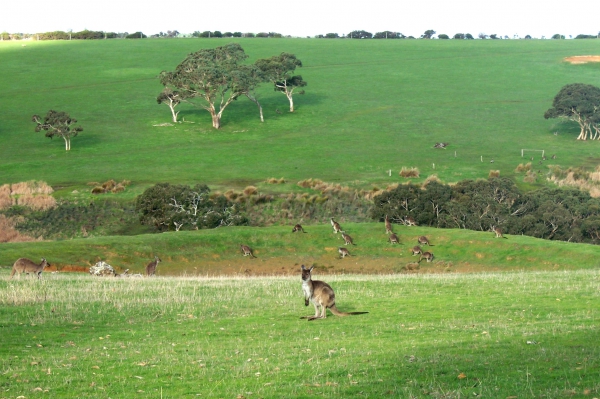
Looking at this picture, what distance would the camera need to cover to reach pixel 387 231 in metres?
48.0

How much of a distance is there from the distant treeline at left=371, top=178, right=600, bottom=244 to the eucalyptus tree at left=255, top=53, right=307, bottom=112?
55.6m

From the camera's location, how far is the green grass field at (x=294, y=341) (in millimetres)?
12609

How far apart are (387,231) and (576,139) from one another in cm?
6179

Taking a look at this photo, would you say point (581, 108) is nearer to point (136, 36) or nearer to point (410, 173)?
point (410, 173)

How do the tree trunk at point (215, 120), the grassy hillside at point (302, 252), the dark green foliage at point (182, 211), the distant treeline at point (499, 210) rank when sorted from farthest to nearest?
the tree trunk at point (215, 120)
the dark green foliage at point (182, 211)
the distant treeline at point (499, 210)
the grassy hillside at point (302, 252)

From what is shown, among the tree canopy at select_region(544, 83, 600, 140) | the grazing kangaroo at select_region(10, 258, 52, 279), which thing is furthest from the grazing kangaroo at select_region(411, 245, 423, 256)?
the tree canopy at select_region(544, 83, 600, 140)

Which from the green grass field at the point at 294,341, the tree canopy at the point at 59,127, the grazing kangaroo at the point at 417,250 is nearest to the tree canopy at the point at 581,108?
the grazing kangaroo at the point at 417,250

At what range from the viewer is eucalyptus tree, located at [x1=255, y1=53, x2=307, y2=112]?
110 meters

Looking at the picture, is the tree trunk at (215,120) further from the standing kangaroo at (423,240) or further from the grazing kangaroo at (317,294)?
the grazing kangaroo at (317,294)

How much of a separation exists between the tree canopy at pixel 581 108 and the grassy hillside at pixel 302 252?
59.6 m

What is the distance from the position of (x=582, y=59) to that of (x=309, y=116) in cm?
6835

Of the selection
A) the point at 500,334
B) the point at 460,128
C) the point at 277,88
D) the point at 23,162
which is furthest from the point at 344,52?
the point at 500,334

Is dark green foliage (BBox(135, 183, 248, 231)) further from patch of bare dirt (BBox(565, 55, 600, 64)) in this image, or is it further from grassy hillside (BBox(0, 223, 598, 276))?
patch of bare dirt (BBox(565, 55, 600, 64))

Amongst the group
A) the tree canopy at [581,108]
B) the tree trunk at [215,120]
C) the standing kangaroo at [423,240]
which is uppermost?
the tree canopy at [581,108]
